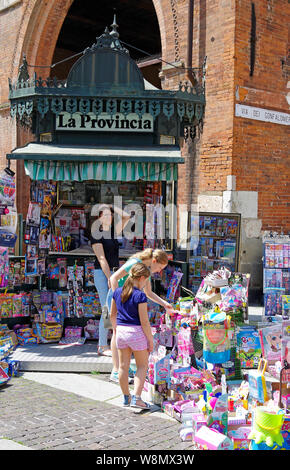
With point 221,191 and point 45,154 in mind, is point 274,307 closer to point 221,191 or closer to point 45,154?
point 221,191

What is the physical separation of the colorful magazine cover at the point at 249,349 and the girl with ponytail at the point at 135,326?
1.47 metres

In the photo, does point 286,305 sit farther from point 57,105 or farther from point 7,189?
point 57,105

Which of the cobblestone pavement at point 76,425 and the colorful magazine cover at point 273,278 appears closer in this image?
the cobblestone pavement at point 76,425

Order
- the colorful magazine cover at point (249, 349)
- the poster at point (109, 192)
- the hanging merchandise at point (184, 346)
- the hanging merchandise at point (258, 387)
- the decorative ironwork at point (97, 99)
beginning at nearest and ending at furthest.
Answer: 1. the hanging merchandise at point (258, 387)
2. the hanging merchandise at point (184, 346)
3. the colorful magazine cover at point (249, 349)
4. the decorative ironwork at point (97, 99)
5. the poster at point (109, 192)

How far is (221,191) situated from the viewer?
420 inches

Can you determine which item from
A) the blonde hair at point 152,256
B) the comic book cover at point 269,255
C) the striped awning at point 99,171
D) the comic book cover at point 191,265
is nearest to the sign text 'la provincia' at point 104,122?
the striped awning at point 99,171

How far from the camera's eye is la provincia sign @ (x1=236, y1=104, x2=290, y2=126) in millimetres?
10578

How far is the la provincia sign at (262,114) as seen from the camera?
10.6m

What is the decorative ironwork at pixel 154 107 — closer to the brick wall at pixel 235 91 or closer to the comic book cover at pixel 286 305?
the brick wall at pixel 235 91

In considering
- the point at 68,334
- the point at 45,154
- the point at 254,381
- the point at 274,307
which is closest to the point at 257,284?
the point at 274,307

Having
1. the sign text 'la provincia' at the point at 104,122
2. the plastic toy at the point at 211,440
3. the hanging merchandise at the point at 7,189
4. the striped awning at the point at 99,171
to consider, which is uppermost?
the sign text 'la provincia' at the point at 104,122

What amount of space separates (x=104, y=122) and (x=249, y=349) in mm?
4285

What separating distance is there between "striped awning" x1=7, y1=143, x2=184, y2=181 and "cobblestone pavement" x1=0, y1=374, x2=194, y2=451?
344 centimetres
